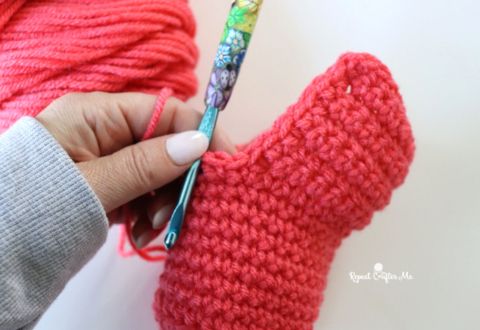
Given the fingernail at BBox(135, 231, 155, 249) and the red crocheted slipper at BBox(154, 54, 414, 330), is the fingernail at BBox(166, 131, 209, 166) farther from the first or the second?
the fingernail at BBox(135, 231, 155, 249)

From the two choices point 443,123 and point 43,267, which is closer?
point 43,267

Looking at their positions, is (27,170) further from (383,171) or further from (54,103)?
(383,171)

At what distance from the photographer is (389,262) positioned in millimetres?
790

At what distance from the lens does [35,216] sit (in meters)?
0.54

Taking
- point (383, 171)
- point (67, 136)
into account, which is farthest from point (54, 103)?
point (383, 171)

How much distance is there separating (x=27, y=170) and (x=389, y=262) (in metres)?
0.59

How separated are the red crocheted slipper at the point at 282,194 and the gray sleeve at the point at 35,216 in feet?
0.48

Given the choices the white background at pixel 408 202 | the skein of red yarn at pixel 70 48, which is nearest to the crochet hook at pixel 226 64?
the skein of red yarn at pixel 70 48

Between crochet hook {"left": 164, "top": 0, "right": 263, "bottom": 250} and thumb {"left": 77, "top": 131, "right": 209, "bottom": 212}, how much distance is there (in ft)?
0.07

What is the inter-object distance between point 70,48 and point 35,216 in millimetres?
251

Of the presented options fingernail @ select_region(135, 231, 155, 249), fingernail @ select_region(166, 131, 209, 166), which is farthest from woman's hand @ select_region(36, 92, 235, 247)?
fingernail @ select_region(135, 231, 155, 249)

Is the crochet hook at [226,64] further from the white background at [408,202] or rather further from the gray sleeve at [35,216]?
the white background at [408,202]

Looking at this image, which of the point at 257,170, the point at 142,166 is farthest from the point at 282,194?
the point at 142,166

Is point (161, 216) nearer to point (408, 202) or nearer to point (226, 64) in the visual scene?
point (226, 64)
